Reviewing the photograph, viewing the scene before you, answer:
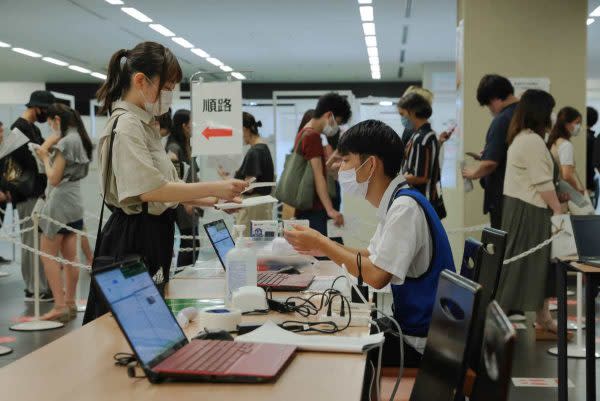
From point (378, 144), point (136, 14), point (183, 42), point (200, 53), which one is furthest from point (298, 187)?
point (200, 53)

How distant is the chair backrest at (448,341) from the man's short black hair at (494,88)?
3.51m

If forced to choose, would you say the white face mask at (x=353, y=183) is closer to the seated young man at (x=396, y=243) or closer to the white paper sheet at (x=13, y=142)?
the seated young man at (x=396, y=243)

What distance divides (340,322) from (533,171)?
2.93m

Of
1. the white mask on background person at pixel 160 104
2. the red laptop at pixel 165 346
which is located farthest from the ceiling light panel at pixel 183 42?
the red laptop at pixel 165 346

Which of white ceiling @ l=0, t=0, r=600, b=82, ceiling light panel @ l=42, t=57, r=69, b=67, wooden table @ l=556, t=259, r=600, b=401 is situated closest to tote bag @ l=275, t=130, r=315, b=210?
wooden table @ l=556, t=259, r=600, b=401

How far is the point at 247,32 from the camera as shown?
1116 cm

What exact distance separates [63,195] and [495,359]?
481cm

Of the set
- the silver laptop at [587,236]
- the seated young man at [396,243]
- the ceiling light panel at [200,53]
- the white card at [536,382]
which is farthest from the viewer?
the ceiling light panel at [200,53]

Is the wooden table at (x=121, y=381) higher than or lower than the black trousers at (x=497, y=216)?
higher

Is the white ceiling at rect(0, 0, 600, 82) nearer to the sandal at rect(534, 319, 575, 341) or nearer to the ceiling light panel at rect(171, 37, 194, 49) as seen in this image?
the ceiling light panel at rect(171, 37, 194, 49)

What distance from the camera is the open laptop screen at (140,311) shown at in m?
1.52

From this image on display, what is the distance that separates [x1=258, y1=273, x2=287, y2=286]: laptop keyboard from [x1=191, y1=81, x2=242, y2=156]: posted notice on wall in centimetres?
179

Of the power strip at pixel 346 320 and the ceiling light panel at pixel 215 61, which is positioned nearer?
the power strip at pixel 346 320

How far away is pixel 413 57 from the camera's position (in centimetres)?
1411
